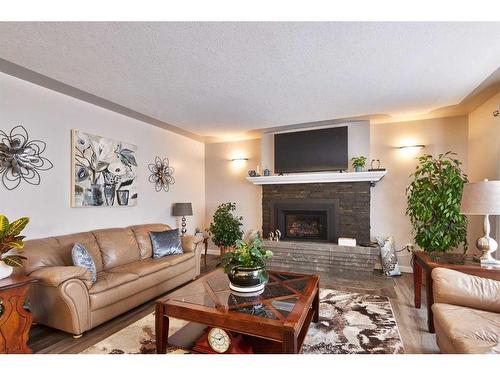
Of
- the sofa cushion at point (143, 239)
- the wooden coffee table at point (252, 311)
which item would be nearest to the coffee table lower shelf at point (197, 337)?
the wooden coffee table at point (252, 311)

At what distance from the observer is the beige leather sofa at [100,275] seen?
2.07m

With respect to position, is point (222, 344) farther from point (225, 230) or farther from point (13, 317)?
point (225, 230)

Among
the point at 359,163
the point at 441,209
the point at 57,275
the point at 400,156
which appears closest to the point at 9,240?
the point at 57,275

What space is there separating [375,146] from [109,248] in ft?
14.4

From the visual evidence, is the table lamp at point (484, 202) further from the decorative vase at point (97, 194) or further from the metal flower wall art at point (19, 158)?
the metal flower wall art at point (19, 158)

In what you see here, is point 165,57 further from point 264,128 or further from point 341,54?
point 264,128

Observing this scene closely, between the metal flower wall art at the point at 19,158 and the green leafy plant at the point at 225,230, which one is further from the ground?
the metal flower wall art at the point at 19,158

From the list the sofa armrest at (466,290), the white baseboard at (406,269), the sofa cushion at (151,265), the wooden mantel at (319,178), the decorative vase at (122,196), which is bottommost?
the white baseboard at (406,269)

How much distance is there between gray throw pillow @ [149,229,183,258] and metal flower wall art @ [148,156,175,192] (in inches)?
42.9

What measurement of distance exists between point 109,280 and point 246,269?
1447 mm

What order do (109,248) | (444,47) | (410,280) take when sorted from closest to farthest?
(444,47)
(109,248)
(410,280)

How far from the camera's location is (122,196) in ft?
11.9
